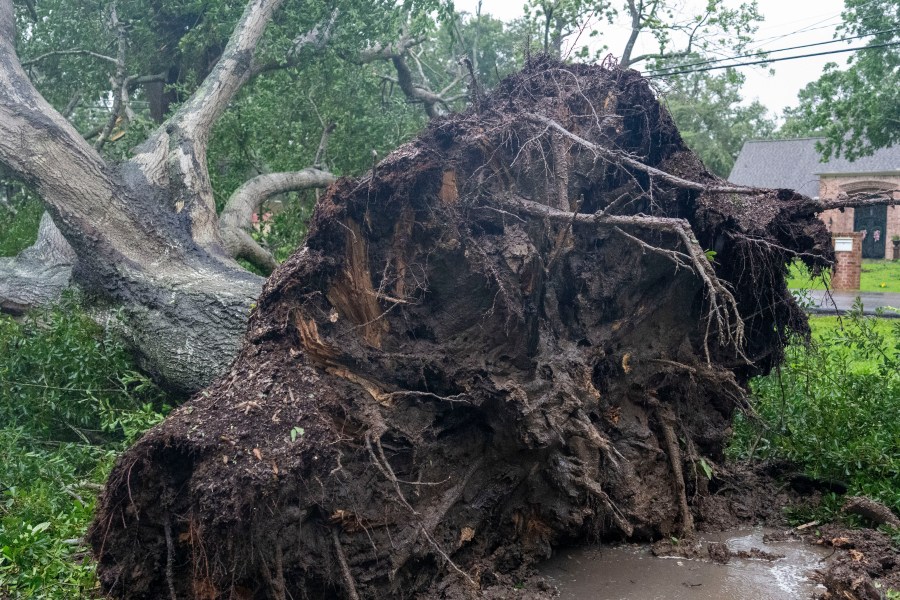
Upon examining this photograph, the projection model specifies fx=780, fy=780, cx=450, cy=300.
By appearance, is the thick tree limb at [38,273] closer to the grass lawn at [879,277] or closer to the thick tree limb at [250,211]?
the thick tree limb at [250,211]

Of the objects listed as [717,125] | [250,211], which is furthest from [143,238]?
[717,125]

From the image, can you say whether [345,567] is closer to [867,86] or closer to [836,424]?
[836,424]

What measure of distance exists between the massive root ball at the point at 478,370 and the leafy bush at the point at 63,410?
1.74m

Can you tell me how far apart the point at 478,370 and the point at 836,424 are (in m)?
3.02

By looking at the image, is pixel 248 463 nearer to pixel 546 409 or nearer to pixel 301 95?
pixel 546 409

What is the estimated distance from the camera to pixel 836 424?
562 cm

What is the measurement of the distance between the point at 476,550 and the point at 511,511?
11.9 inches

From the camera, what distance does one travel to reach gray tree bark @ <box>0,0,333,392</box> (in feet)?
19.3

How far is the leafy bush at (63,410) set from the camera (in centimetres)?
500

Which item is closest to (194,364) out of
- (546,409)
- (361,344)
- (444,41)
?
(361,344)

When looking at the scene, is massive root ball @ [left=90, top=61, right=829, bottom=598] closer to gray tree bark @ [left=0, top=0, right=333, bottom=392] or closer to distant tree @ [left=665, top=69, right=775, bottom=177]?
gray tree bark @ [left=0, top=0, right=333, bottom=392]

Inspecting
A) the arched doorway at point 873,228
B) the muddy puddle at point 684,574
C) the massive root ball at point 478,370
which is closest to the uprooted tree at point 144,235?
the massive root ball at point 478,370

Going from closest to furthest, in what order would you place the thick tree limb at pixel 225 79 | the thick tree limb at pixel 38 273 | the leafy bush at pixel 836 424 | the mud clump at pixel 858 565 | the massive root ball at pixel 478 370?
the massive root ball at pixel 478 370
the mud clump at pixel 858 565
the leafy bush at pixel 836 424
the thick tree limb at pixel 38 273
the thick tree limb at pixel 225 79

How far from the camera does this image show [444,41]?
23.8m
